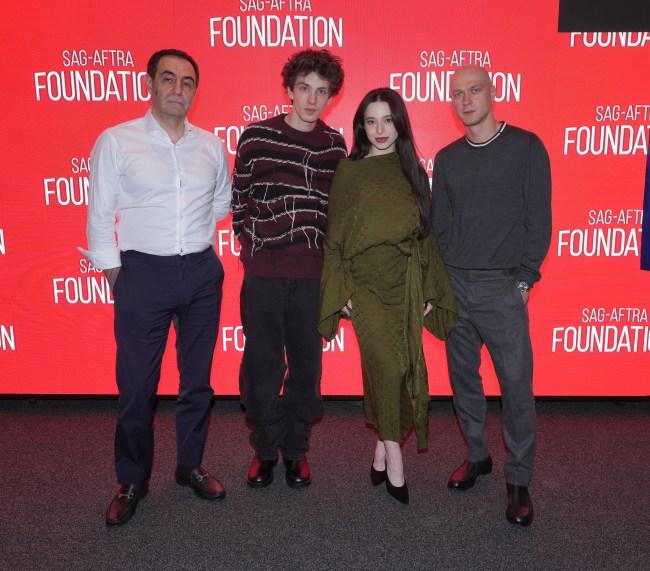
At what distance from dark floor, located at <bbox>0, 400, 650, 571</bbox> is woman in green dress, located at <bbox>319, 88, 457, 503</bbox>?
34cm

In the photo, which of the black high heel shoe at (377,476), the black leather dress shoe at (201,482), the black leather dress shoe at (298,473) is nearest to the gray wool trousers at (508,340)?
the black high heel shoe at (377,476)

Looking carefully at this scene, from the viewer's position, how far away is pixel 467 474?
2645mm

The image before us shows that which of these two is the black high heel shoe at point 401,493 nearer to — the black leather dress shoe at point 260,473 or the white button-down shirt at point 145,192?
the black leather dress shoe at point 260,473

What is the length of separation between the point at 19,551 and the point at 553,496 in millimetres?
2231

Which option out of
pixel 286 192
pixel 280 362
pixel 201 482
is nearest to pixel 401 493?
pixel 280 362

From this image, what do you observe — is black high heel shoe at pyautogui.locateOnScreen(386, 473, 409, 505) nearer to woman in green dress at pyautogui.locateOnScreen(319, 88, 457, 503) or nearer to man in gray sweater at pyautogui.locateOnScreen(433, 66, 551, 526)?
woman in green dress at pyautogui.locateOnScreen(319, 88, 457, 503)

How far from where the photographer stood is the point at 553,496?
101 inches

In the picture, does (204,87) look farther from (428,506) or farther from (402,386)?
(428,506)

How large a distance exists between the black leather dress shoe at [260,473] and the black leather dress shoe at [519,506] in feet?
3.51

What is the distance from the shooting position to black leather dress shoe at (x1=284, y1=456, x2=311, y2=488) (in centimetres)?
267

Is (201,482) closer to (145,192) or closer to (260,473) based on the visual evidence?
(260,473)

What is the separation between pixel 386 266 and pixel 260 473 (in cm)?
116

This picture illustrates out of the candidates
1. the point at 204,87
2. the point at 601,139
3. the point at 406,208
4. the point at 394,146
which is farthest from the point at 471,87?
the point at 204,87

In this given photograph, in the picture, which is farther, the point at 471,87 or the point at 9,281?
the point at 9,281
